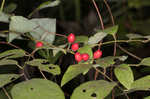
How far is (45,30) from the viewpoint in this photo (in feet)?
1.85

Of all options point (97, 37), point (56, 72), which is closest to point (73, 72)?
point (56, 72)

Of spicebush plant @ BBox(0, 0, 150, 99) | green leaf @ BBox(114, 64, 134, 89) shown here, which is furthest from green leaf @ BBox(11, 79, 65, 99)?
green leaf @ BBox(114, 64, 134, 89)

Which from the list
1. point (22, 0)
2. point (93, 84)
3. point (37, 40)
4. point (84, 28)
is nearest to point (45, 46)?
point (37, 40)

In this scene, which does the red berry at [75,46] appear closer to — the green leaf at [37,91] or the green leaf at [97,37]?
the green leaf at [97,37]

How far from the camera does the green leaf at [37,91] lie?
0.36m

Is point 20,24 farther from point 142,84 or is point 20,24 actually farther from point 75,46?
point 142,84

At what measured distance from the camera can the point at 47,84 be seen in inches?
15.3

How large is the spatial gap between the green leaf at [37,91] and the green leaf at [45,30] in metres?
0.19

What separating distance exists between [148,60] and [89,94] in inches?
5.7

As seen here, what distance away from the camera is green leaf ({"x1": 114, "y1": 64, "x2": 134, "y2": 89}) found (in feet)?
1.30

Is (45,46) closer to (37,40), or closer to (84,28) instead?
(37,40)

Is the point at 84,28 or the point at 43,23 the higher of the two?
the point at 43,23

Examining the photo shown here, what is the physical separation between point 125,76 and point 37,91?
0.49ft

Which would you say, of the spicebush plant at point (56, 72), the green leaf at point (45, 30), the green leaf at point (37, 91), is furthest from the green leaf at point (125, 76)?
the green leaf at point (45, 30)
